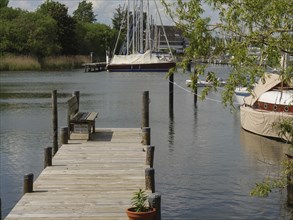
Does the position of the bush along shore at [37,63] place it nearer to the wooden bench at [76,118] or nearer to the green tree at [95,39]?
the green tree at [95,39]

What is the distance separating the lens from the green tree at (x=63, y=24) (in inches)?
5418

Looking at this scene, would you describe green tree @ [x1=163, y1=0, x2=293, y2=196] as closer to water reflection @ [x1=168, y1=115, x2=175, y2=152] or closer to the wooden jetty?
water reflection @ [x1=168, y1=115, x2=175, y2=152]

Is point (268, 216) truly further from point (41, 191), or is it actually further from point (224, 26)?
point (224, 26)

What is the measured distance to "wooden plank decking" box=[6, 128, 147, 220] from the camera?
12.3 meters

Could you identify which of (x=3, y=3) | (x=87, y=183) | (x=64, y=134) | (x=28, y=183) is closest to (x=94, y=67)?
(x=3, y=3)

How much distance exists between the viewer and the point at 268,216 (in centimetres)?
1728

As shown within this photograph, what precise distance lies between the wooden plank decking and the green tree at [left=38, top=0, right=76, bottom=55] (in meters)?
118

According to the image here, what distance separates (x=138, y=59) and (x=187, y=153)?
7925cm

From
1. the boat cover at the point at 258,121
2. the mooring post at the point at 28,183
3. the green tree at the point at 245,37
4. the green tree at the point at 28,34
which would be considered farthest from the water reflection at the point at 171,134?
the green tree at the point at 28,34

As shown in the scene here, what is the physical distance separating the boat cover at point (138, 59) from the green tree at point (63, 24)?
31.0 metres

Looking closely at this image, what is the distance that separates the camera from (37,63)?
391ft

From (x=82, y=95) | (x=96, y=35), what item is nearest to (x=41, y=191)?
(x=82, y=95)

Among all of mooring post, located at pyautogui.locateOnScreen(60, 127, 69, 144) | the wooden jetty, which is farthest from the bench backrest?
the wooden jetty

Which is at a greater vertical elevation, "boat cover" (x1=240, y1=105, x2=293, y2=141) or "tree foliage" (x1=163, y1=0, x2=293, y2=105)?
"tree foliage" (x1=163, y1=0, x2=293, y2=105)
